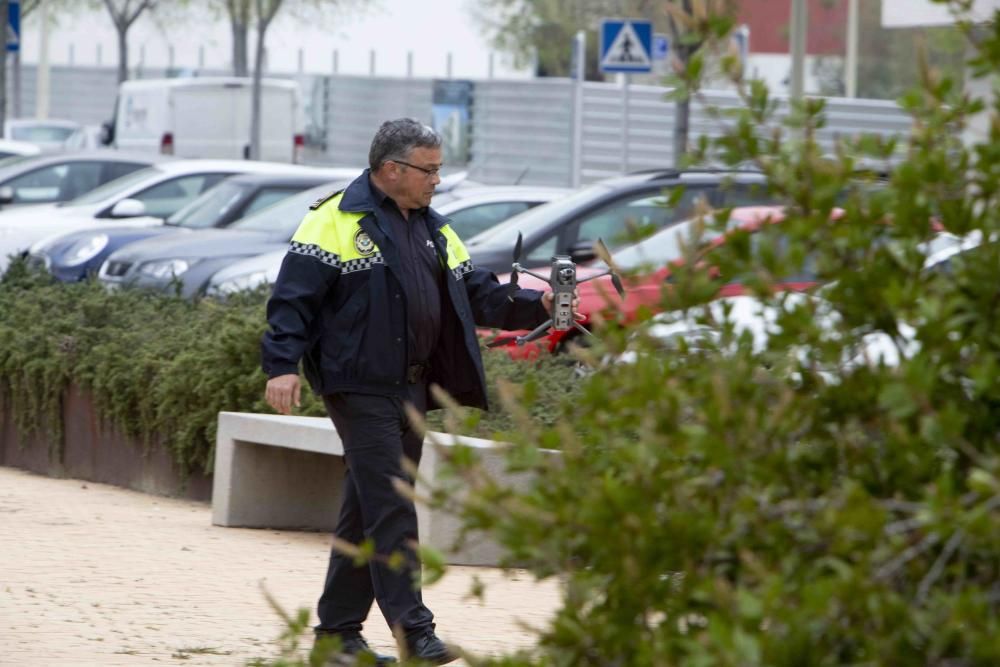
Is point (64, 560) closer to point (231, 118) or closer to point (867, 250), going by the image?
point (867, 250)

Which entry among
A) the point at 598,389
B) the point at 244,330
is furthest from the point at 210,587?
the point at 598,389

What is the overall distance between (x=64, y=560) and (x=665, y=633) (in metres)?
5.57

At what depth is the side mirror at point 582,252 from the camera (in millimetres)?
11492

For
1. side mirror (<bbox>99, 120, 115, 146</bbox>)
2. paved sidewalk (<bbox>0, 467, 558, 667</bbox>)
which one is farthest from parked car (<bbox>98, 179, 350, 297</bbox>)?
side mirror (<bbox>99, 120, 115, 146</bbox>)

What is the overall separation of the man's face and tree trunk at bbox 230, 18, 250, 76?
3653 centimetres

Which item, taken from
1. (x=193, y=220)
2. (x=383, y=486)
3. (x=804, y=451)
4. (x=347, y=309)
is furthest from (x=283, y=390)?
(x=193, y=220)

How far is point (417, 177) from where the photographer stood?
591 centimetres

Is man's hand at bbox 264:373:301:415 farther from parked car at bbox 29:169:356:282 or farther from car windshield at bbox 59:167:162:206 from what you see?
car windshield at bbox 59:167:162:206

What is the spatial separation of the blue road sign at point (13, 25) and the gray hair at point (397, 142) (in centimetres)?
2946

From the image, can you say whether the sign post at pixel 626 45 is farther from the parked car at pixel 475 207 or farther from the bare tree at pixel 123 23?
the bare tree at pixel 123 23

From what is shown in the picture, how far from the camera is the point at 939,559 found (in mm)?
2527

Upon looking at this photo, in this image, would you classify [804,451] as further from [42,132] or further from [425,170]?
[42,132]

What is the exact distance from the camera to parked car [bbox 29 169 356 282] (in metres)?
16.9

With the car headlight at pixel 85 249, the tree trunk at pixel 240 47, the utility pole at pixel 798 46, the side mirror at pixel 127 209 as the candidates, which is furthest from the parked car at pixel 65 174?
the tree trunk at pixel 240 47
